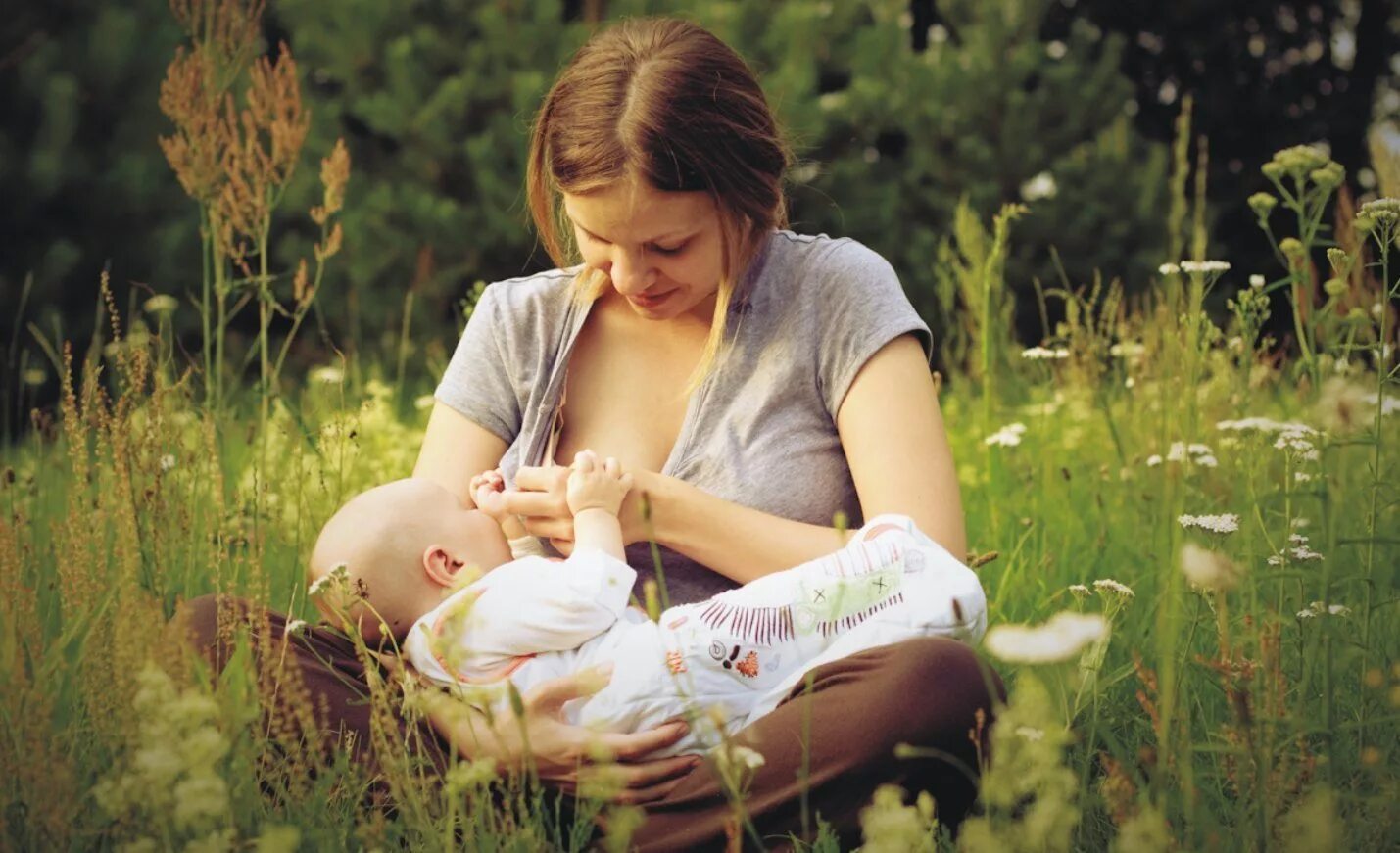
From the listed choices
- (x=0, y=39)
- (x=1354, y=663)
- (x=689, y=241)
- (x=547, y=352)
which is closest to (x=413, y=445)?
(x=547, y=352)

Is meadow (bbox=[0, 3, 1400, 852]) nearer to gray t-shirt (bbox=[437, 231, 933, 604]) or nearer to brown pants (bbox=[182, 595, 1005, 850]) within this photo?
brown pants (bbox=[182, 595, 1005, 850])

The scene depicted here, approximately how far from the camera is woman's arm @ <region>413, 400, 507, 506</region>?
8.41ft

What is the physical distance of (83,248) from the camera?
580cm

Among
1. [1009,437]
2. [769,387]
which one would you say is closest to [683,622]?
[769,387]

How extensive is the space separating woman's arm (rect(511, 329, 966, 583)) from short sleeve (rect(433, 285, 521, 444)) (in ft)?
1.40

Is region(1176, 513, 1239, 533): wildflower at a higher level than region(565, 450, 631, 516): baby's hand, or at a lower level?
lower

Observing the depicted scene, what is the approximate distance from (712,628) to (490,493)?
20.4 inches

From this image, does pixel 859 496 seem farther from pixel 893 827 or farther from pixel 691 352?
pixel 893 827

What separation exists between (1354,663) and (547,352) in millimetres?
1531

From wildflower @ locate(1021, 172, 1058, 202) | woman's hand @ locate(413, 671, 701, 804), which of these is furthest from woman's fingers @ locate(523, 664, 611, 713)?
wildflower @ locate(1021, 172, 1058, 202)

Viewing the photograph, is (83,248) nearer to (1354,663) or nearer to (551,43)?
(551,43)

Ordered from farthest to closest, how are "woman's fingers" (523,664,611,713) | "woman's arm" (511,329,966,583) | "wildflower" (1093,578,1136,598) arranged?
"woman's arm" (511,329,966,583) → "wildflower" (1093,578,1136,598) → "woman's fingers" (523,664,611,713)

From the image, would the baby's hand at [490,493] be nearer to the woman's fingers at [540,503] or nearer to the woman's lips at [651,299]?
the woman's fingers at [540,503]

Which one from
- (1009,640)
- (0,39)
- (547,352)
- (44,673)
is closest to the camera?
(1009,640)
